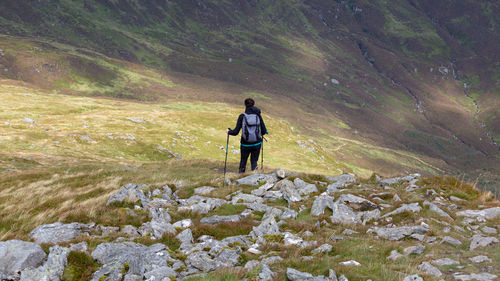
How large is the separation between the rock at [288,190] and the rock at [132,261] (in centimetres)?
829

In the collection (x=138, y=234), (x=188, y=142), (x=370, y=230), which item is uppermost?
(x=370, y=230)

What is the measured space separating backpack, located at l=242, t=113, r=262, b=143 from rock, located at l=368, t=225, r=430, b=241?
9.70m

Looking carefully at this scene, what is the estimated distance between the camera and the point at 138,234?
11938 mm

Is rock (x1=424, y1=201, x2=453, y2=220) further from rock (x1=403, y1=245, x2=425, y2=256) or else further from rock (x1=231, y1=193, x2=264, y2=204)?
rock (x1=231, y1=193, x2=264, y2=204)

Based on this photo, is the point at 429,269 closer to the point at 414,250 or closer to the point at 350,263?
the point at 414,250

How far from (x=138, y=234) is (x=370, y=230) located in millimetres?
8801

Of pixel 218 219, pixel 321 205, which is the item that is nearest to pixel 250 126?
pixel 321 205

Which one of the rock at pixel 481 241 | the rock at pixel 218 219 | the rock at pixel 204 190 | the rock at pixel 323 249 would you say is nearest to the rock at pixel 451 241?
the rock at pixel 481 241

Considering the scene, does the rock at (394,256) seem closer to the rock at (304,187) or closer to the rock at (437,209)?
the rock at (437,209)

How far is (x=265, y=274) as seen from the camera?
757cm

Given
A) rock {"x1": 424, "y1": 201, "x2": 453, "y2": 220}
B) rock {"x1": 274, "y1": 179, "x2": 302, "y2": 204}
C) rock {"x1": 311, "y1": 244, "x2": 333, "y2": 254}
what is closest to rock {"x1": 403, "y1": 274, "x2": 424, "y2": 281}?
rock {"x1": 311, "y1": 244, "x2": 333, "y2": 254}

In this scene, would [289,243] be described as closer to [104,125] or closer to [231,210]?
[231,210]

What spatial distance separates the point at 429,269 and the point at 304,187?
35.0 ft

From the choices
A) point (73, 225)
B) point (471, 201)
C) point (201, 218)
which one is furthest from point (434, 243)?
point (73, 225)
